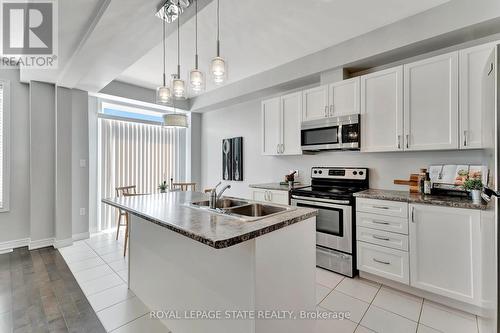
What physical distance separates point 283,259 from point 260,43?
2608mm

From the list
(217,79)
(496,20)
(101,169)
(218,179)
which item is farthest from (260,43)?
(101,169)

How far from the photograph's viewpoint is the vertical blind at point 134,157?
451 centimetres

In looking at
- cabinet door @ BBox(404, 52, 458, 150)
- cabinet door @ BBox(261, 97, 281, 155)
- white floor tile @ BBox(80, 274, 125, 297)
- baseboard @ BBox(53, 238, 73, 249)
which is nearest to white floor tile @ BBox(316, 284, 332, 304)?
cabinet door @ BBox(404, 52, 458, 150)

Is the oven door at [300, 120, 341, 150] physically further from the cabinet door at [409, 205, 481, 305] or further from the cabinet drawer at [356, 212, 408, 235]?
the cabinet door at [409, 205, 481, 305]

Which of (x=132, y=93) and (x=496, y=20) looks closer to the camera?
(x=496, y=20)

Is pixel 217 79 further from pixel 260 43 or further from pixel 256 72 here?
pixel 256 72

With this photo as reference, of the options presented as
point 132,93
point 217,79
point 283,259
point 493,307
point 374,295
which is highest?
point 132,93

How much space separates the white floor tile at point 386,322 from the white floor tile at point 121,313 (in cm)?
194

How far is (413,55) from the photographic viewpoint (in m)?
2.66

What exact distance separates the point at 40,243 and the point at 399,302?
4.90m

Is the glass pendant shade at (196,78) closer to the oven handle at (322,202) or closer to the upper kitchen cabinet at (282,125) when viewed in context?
the upper kitchen cabinet at (282,125)

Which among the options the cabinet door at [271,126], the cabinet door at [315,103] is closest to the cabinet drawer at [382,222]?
the cabinet door at [315,103]

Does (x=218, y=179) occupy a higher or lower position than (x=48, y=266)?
higher

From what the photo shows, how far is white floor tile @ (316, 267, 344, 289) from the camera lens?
254 centimetres
